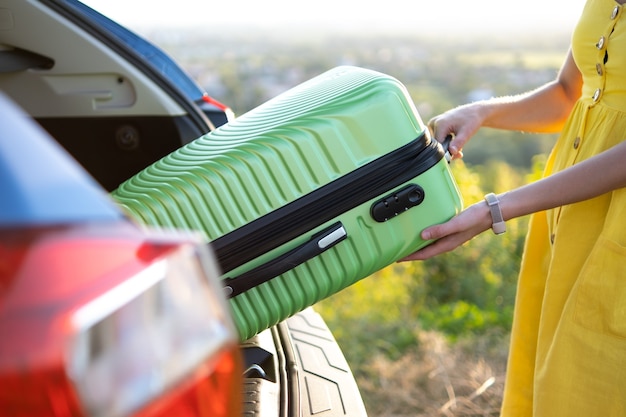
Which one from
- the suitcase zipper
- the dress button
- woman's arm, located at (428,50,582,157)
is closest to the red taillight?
woman's arm, located at (428,50,582,157)

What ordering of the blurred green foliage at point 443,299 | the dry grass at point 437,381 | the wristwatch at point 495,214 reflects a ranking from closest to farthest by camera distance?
the wristwatch at point 495,214, the dry grass at point 437,381, the blurred green foliage at point 443,299

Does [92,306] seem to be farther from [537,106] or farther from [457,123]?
[537,106]

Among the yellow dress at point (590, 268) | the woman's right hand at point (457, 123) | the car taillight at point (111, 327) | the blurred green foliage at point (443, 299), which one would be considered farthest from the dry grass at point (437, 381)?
the car taillight at point (111, 327)

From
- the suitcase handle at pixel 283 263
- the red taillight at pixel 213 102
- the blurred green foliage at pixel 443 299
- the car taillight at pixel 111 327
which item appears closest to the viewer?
the car taillight at pixel 111 327

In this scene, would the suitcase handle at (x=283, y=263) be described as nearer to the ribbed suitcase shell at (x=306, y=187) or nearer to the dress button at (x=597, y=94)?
the ribbed suitcase shell at (x=306, y=187)

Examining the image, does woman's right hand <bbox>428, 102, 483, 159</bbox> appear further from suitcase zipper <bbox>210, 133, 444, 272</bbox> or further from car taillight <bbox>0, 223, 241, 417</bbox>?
car taillight <bbox>0, 223, 241, 417</bbox>

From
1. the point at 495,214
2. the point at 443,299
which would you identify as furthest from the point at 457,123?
the point at 443,299

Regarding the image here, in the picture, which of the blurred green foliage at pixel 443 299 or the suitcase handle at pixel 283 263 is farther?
the blurred green foliage at pixel 443 299

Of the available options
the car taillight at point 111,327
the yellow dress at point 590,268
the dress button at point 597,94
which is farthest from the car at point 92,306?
the dress button at point 597,94

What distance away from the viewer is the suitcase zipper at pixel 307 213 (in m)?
1.38

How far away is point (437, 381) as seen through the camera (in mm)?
3055

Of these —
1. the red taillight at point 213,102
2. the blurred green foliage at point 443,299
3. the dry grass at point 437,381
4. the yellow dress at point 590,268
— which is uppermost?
the red taillight at point 213,102

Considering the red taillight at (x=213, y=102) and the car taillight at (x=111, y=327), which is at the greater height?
the car taillight at (x=111, y=327)

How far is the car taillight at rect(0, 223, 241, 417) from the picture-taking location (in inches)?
23.5
